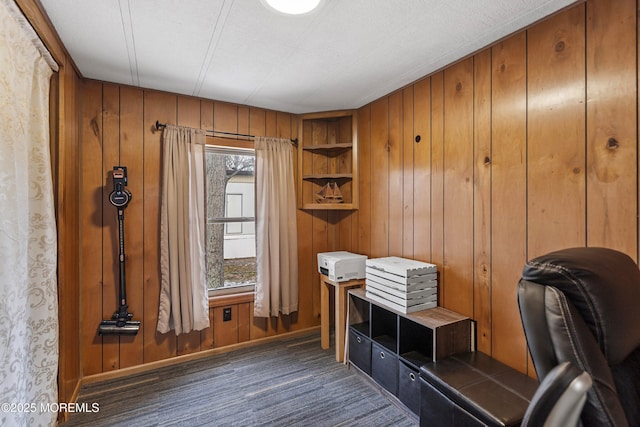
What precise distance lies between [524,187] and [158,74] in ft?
8.61

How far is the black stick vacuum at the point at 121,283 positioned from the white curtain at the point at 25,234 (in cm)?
66

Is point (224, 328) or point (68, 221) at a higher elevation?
point (68, 221)

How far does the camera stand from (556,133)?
5.39 feet

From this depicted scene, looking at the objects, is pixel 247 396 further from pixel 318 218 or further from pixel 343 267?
pixel 318 218

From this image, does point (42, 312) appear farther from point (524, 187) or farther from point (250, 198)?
point (524, 187)

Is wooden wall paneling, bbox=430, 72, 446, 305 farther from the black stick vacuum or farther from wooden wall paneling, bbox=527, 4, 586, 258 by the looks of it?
the black stick vacuum

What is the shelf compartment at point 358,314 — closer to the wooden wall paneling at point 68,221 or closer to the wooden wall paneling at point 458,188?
the wooden wall paneling at point 458,188

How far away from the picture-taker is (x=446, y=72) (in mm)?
2262

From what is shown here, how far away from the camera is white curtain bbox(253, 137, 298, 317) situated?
3068 millimetres

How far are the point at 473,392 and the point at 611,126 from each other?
1434 mm

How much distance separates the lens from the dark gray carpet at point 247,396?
2047mm

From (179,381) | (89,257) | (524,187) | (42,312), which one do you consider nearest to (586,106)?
(524,187)

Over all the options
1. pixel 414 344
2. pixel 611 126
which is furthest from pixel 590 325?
pixel 414 344

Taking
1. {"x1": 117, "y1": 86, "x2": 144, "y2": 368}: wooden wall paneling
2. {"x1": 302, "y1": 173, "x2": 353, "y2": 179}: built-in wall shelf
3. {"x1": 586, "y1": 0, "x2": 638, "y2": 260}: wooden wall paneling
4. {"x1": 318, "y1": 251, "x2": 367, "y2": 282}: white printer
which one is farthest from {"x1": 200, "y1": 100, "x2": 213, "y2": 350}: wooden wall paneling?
{"x1": 586, "y1": 0, "x2": 638, "y2": 260}: wooden wall paneling
